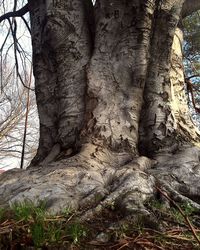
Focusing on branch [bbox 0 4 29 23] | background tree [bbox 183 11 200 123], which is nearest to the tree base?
branch [bbox 0 4 29 23]

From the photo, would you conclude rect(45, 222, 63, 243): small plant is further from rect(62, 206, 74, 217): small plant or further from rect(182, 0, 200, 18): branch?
rect(182, 0, 200, 18): branch

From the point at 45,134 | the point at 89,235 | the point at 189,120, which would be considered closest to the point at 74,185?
the point at 89,235

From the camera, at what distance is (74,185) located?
248 cm

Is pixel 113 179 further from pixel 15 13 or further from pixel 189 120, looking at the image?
pixel 15 13

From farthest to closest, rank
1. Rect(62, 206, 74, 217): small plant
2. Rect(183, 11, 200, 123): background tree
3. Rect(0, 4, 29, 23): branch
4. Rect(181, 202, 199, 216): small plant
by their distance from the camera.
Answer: Rect(183, 11, 200, 123): background tree < Rect(0, 4, 29, 23): branch < Rect(181, 202, 199, 216): small plant < Rect(62, 206, 74, 217): small plant

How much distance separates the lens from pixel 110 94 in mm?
3398

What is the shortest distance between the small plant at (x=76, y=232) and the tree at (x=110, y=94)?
0.81 m

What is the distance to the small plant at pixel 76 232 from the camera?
1733 mm

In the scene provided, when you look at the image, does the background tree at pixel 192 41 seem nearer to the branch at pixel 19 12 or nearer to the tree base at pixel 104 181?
the branch at pixel 19 12

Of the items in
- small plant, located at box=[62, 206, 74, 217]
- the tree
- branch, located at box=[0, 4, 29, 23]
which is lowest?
small plant, located at box=[62, 206, 74, 217]

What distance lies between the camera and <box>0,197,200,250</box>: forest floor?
168 cm

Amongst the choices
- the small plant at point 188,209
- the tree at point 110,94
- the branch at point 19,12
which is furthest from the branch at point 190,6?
the small plant at point 188,209

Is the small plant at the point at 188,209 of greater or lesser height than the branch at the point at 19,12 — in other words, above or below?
below

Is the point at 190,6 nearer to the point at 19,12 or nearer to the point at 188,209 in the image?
the point at 19,12
